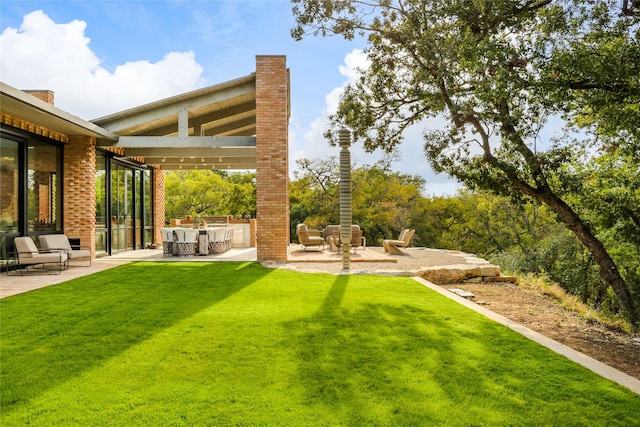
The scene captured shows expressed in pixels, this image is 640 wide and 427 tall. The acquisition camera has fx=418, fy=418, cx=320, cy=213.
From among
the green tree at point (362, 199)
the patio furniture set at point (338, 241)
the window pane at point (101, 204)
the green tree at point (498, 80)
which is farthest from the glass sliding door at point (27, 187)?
the green tree at point (362, 199)

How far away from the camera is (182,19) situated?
10.7 meters

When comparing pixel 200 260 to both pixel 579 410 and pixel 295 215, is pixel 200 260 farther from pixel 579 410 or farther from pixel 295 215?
pixel 295 215

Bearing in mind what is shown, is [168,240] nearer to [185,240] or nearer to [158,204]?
[185,240]

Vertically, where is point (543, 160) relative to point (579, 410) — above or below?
above

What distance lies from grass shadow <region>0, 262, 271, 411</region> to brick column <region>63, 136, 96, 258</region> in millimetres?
3109

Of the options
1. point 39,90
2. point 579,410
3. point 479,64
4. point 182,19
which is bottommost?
point 579,410

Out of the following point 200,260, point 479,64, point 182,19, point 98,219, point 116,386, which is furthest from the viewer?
point 98,219

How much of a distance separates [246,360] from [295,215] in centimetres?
2043

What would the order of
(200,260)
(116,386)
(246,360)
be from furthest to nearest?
(200,260) < (246,360) < (116,386)

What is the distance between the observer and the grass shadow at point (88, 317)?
3479 millimetres

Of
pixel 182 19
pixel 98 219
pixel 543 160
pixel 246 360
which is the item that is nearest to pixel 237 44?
pixel 182 19

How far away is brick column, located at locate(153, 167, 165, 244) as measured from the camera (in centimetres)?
1739

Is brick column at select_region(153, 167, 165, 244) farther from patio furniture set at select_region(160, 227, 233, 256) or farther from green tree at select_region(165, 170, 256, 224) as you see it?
green tree at select_region(165, 170, 256, 224)

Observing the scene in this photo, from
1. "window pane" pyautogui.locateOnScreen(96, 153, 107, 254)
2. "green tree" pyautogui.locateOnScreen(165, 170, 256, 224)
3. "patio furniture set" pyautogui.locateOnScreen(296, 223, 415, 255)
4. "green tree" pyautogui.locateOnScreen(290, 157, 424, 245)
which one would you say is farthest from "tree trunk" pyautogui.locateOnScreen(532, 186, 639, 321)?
"green tree" pyautogui.locateOnScreen(165, 170, 256, 224)
